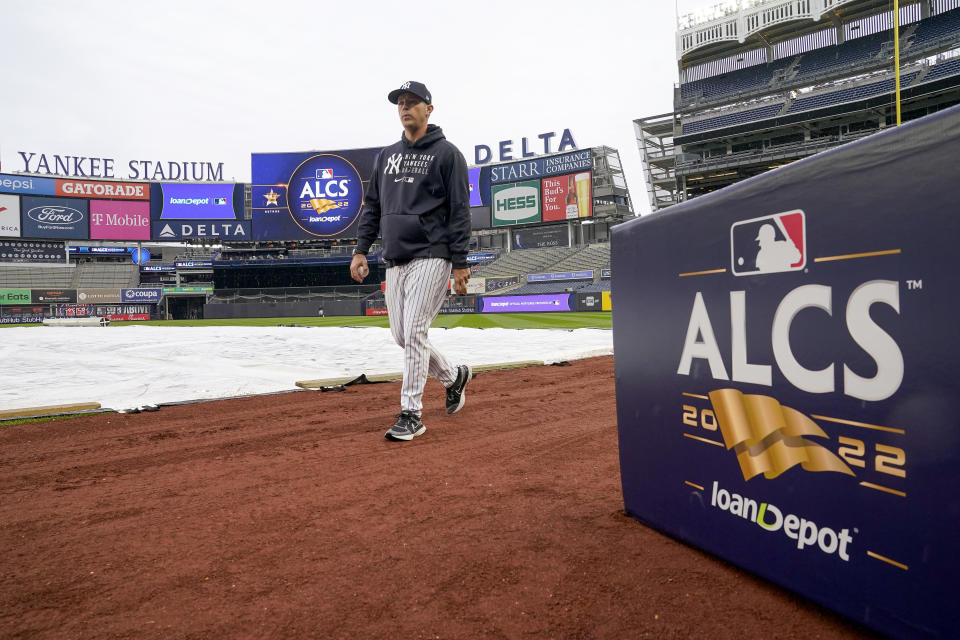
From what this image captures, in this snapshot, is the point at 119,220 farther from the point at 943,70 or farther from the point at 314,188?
the point at 943,70

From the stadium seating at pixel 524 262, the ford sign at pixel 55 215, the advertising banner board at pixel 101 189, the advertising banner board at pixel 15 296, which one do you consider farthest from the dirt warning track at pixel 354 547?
the ford sign at pixel 55 215

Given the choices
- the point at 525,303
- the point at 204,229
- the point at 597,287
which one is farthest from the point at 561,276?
the point at 204,229

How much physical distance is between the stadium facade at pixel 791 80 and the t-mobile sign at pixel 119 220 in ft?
117

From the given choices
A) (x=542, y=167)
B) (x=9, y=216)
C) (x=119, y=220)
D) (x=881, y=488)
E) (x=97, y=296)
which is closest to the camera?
(x=881, y=488)

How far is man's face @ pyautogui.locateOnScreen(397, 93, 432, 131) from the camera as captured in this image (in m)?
2.62

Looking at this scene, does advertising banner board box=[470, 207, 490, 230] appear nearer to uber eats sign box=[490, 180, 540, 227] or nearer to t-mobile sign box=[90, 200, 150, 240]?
uber eats sign box=[490, 180, 540, 227]

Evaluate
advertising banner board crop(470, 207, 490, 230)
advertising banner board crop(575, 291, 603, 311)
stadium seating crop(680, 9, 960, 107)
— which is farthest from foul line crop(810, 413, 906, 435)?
advertising banner board crop(470, 207, 490, 230)

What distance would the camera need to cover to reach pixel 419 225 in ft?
8.63

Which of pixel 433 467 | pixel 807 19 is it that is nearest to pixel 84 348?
pixel 433 467

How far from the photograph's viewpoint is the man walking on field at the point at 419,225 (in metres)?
2.63

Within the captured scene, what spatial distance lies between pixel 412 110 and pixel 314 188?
3543 centimetres

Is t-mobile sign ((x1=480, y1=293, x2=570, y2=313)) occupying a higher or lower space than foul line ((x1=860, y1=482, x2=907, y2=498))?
higher

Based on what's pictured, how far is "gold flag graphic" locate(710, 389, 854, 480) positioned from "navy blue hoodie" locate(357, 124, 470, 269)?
5.72 feet

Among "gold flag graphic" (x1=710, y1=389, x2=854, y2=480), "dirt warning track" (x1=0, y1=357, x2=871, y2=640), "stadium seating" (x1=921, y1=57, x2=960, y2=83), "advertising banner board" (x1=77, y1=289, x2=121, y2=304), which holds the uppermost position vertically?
"stadium seating" (x1=921, y1=57, x2=960, y2=83)
